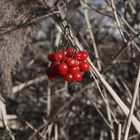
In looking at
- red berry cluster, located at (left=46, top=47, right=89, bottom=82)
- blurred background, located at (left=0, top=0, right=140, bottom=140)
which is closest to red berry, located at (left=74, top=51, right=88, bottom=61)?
red berry cluster, located at (left=46, top=47, right=89, bottom=82)

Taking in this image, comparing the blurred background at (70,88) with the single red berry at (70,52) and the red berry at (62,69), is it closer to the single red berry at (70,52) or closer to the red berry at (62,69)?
the single red berry at (70,52)

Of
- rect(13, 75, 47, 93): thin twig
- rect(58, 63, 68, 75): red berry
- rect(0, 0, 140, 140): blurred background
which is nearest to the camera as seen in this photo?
rect(58, 63, 68, 75): red berry

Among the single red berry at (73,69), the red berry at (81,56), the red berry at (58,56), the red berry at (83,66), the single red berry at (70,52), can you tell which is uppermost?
the red berry at (58,56)

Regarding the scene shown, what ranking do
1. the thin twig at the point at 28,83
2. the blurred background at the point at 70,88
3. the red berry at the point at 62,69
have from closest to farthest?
the red berry at the point at 62,69 < the thin twig at the point at 28,83 < the blurred background at the point at 70,88

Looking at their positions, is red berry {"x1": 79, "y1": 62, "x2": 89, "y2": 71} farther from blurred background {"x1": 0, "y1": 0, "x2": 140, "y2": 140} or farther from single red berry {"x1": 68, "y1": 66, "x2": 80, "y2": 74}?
blurred background {"x1": 0, "y1": 0, "x2": 140, "y2": 140}

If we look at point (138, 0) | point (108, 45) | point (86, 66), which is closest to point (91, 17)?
point (108, 45)

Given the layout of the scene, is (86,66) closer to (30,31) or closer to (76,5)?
(30,31)

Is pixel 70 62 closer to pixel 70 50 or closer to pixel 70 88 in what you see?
pixel 70 50

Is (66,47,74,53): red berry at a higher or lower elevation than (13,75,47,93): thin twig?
higher

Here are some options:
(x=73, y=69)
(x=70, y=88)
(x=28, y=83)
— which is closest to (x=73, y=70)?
(x=73, y=69)

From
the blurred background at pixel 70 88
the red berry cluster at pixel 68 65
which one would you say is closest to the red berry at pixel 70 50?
the red berry cluster at pixel 68 65
